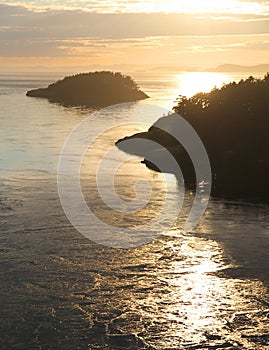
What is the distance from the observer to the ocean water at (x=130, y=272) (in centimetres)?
2197

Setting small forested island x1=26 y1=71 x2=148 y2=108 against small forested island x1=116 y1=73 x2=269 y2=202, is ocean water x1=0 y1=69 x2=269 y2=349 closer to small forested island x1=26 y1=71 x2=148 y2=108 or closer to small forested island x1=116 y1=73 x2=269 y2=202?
small forested island x1=116 y1=73 x2=269 y2=202

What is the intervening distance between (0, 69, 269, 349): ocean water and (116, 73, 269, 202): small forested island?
908cm

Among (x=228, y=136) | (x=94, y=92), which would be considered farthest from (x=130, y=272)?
(x=94, y=92)

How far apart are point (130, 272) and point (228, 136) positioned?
42903 mm

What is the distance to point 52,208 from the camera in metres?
39.8

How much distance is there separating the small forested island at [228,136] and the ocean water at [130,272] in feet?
29.8

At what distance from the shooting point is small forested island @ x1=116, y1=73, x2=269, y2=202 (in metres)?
57.0

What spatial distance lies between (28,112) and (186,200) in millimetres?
89976

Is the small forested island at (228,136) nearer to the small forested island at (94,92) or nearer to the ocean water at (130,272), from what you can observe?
the ocean water at (130,272)

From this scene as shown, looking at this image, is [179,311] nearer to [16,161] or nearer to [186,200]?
[186,200]

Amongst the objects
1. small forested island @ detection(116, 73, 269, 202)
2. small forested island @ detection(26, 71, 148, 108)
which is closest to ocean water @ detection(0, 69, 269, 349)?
small forested island @ detection(116, 73, 269, 202)

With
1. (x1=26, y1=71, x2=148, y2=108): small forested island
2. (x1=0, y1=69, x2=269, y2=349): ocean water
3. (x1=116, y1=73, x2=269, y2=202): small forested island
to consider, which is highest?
(x1=26, y1=71, x2=148, y2=108): small forested island

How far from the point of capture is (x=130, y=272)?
91.2 ft

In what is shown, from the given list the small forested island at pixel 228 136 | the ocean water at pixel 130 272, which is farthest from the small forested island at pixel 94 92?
the ocean water at pixel 130 272
